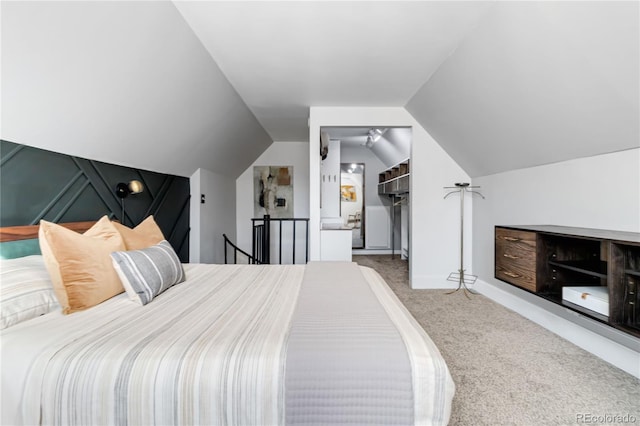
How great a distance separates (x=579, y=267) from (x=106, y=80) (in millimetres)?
3380

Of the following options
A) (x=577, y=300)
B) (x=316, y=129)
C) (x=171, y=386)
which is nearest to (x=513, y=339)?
(x=577, y=300)

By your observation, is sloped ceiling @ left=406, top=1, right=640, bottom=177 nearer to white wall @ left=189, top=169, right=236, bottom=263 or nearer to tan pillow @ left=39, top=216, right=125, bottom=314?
tan pillow @ left=39, top=216, right=125, bottom=314

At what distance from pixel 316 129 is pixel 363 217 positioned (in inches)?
139

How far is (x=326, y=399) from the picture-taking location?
34.8 inches

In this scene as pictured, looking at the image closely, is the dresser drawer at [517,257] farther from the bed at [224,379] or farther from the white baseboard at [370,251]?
the white baseboard at [370,251]

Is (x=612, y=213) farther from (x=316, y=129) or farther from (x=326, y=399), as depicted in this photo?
(x=316, y=129)

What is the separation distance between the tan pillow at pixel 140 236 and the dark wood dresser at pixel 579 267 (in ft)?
9.37

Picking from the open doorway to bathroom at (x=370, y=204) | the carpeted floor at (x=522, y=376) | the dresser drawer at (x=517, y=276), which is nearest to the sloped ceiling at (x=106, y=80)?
the carpeted floor at (x=522, y=376)

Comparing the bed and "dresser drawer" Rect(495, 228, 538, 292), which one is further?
"dresser drawer" Rect(495, 228, 538, 292)

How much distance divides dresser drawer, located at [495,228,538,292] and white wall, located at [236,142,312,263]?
146 inches

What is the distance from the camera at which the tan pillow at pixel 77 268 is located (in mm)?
1280

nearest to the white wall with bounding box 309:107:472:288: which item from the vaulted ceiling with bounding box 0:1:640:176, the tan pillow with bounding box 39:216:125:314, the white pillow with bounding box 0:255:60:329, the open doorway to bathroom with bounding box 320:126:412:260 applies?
the vaulted ceiling with bounding box 0:1:640:176

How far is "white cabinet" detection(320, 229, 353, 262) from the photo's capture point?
146 inches

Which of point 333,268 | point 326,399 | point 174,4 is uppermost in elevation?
point 174,4
